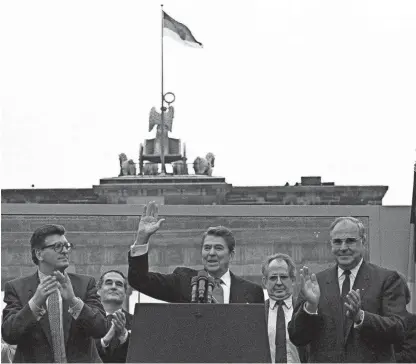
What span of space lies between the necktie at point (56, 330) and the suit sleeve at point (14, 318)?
164mm

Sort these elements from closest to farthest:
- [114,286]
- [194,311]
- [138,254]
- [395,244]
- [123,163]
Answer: [194,311], [138,254], [114,286], [395,244], [123,163]

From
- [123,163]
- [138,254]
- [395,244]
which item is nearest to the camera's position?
[138,254]

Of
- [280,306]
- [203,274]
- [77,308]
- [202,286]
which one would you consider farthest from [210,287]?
[280,306]

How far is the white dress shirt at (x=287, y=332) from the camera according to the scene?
7229 millimetres

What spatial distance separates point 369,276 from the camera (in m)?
6.82

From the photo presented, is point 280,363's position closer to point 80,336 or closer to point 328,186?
point 80,336

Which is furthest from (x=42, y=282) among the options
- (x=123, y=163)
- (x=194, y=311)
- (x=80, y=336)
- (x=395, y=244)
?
(x=123, y=163)

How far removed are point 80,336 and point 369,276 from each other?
164 cm

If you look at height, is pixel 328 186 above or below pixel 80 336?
above

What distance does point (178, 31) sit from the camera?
32938mm

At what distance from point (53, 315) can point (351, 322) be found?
1640mm

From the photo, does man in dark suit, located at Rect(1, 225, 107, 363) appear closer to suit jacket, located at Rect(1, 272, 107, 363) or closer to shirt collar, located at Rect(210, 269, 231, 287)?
suit jacket, located at Rect(1, 272, 107, 363)

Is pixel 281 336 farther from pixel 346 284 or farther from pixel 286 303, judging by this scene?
pixel 346 284

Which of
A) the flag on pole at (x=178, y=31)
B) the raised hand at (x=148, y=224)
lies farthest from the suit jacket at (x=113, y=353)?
the flag on pole at (x=178, y=31)
